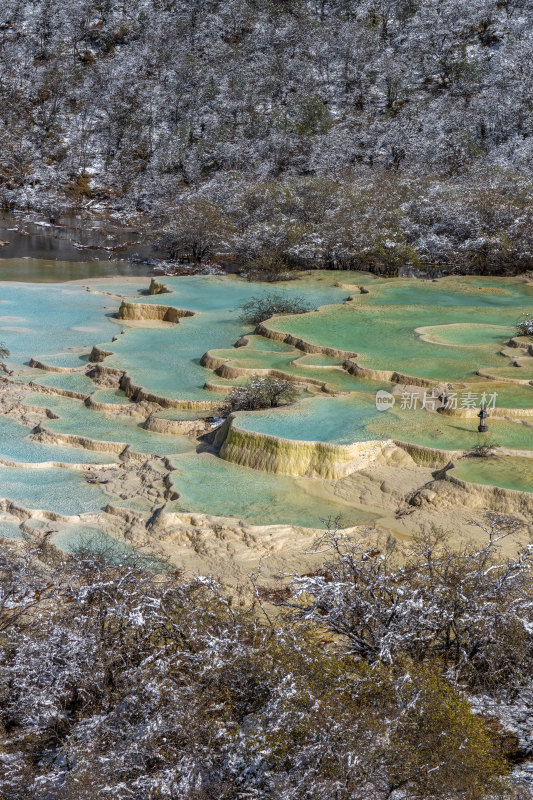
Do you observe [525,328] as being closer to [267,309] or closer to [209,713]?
[267,309]

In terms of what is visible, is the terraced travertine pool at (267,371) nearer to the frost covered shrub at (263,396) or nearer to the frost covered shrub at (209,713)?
the frost covered shrub at (263,396)

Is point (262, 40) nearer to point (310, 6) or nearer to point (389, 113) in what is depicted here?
point (310, 6)

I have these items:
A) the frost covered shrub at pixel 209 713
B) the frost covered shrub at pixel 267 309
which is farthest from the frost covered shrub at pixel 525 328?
the frost covered shrub at pixel 209 713

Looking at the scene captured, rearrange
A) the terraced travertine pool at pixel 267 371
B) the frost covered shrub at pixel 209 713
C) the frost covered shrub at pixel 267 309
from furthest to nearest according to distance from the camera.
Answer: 1. the frost covered shrub at pixel 267 309
2. the terraced travertine pool at pixel 267 371
3. the frost covered shrub at pixel 209 713

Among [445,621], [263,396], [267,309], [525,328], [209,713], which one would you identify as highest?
[267,309]

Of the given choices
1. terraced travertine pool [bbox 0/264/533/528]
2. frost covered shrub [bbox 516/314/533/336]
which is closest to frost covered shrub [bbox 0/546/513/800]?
terraced travertine pool [bbox 0/264/533/528]

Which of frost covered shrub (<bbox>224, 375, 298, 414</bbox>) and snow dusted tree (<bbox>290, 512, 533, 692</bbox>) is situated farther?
frost covered shrub (<bbox>224, 375, 298, 414</bbox>)

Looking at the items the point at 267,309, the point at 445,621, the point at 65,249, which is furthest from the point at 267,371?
the point at 65,249

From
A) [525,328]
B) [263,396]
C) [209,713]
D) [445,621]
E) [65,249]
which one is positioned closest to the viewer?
[209,713]

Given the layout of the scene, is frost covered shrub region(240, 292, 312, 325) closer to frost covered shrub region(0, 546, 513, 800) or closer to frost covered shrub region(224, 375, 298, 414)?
frost covered shrub region(224, 375, 298, 414)
